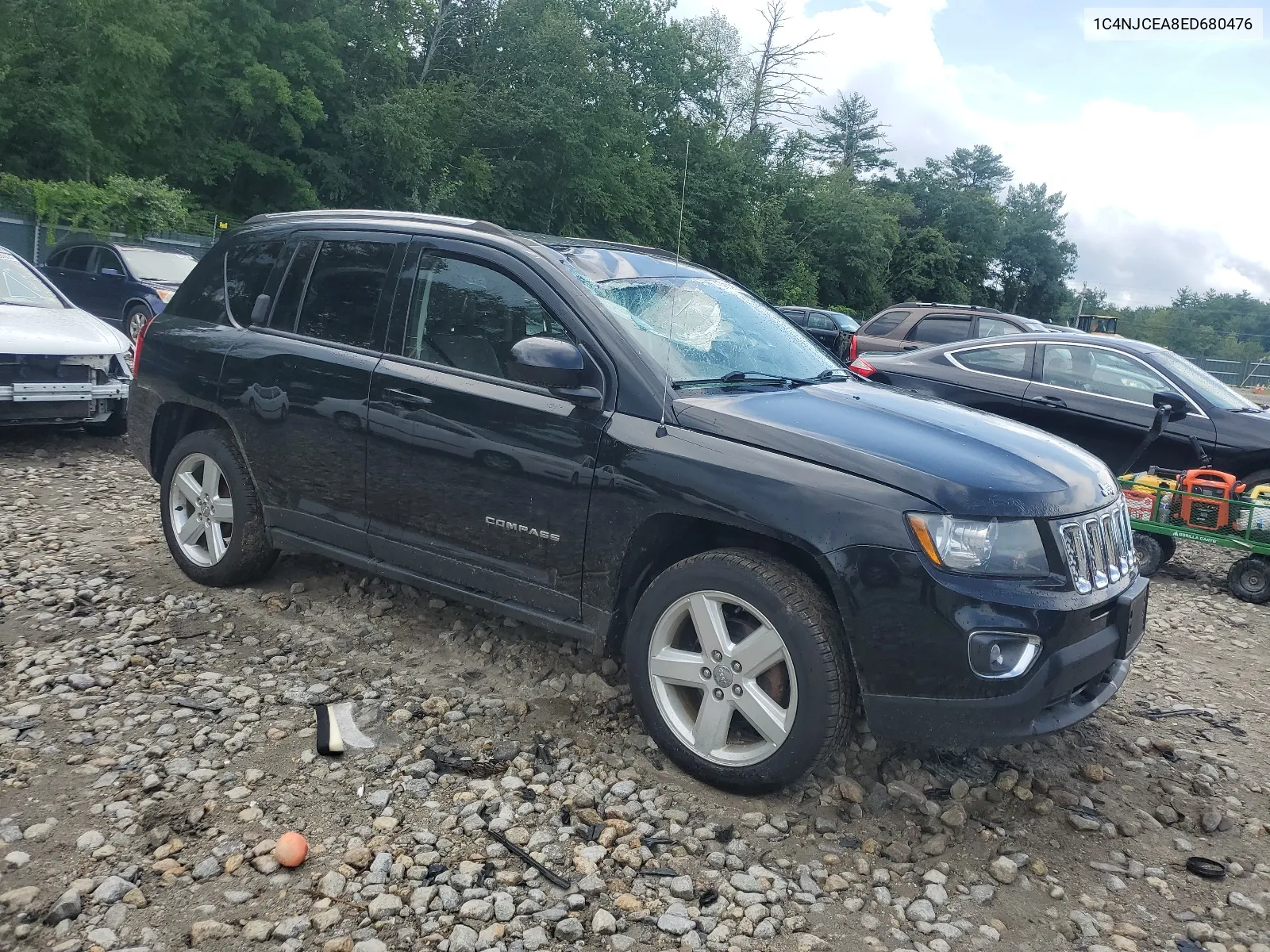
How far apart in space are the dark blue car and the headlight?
13.6m

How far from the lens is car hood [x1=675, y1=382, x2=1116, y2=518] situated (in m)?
3.21

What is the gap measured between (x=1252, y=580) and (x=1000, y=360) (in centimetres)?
276

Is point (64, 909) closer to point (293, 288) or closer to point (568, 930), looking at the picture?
point (568, 930)

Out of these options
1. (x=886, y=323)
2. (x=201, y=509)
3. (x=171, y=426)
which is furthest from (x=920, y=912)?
(x=886, y=323)

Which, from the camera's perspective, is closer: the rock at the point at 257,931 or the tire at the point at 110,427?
Answer: the rock at the point at 257,931

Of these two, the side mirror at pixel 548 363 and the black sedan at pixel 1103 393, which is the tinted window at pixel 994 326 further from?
the side mirror at pixel 548 363

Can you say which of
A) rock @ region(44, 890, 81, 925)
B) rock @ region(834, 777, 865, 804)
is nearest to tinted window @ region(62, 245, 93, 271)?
rock @ region(44, 890, 81, 925)

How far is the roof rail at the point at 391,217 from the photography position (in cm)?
428

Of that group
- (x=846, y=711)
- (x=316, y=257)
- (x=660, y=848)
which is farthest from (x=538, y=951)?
(x=316, y=257)

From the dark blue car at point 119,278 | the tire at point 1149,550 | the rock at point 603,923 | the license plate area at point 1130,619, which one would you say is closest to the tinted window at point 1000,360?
the tire at point 1149,550

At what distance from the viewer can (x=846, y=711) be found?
328 centimetres

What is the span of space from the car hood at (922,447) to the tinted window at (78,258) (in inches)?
582

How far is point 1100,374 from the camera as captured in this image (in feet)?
27.2

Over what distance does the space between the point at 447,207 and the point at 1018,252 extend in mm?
50726
